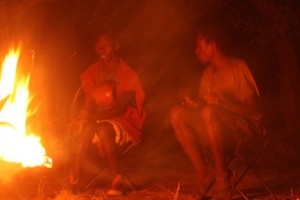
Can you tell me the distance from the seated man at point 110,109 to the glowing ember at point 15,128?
370 mm

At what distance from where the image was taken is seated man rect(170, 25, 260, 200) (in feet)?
14.2

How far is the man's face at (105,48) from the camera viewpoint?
17.6 ft

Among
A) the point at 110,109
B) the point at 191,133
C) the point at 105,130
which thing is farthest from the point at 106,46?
the point at 191,133

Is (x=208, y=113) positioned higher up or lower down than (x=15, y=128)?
lower down

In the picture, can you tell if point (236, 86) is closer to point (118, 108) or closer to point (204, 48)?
point (204, 48)

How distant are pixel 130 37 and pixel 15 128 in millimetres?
2693

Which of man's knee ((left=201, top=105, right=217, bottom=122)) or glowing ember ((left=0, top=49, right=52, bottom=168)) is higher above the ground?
glowing ember ((left=0, top=49, right=52, bottom=168))

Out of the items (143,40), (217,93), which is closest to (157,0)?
(143,40)

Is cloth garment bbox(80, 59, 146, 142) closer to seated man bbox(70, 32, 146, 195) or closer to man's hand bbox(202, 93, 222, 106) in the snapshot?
seated man bbox(70, 32, 146, 195)

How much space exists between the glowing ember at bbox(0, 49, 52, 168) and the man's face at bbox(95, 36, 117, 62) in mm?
909

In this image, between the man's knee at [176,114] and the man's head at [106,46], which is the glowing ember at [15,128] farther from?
the man's knee at [176,114]

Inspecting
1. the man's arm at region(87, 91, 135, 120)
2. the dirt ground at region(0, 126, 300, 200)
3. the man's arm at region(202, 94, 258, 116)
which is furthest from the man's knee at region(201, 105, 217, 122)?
the man's arm at region(87, 91, 135, 120)

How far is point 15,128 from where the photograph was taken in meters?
5.10

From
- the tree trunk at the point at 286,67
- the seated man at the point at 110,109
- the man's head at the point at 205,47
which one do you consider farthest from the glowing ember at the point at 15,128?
the tree trunk at the point at 286,67
